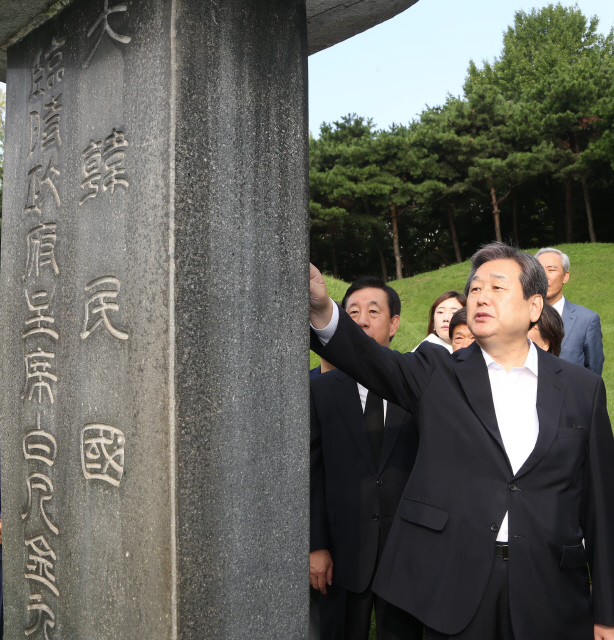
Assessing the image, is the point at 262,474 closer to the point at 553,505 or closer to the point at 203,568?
the point at 203,568

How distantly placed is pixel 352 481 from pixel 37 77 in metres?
1.91

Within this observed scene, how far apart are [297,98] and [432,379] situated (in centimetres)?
103

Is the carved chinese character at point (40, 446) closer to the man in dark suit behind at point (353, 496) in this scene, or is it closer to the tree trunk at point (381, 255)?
the man in dark suit behind at point (353, 496)

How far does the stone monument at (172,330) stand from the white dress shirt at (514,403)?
0.36 m

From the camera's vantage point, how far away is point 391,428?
2598 millimetres

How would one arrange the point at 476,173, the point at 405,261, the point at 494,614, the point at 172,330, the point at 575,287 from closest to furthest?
the point at 172,330, the point at 494,614, the point at 575,287, the point at 476,173, the point at 405,261

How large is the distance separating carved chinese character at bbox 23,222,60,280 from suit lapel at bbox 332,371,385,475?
1248 millimetres

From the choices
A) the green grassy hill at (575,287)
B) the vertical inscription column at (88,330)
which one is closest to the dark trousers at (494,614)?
the vertical inscription column at (88,330)

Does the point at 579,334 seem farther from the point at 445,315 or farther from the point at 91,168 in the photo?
the point at 91,168

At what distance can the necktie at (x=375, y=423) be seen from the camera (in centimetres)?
261

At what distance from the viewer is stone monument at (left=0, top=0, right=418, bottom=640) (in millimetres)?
1691

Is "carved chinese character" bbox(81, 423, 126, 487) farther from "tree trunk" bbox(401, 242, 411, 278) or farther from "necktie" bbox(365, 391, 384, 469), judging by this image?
"tree trunk" bbox(401, 242, 411, 278)

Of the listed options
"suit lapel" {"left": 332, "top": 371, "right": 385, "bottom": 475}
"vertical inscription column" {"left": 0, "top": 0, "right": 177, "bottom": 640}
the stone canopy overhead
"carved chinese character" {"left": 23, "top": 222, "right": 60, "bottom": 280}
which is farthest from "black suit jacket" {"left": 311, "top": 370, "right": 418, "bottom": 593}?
the stone canopy overhead

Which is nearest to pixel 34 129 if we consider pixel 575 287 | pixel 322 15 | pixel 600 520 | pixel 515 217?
pixel 322 15
